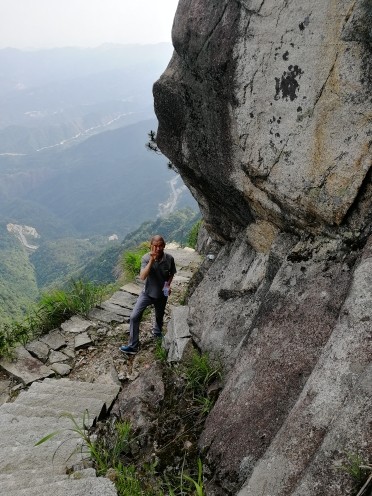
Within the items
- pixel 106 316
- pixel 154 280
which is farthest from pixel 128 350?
pixel 106 316

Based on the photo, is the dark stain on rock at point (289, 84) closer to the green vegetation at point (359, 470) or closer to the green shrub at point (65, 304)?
the green vegetation at point (359, 470)

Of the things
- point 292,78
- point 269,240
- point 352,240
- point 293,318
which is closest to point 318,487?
point 293,318

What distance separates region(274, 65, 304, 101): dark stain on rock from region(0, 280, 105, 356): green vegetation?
6.91 metres

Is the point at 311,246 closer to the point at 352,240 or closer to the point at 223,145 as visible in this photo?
the point at 352,240

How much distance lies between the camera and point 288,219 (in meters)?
5.42

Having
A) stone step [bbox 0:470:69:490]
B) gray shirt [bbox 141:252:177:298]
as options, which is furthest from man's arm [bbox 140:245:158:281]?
stone step [bbox 0:470:69:490]

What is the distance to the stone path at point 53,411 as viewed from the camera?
4.14m

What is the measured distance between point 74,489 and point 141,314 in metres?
4.31

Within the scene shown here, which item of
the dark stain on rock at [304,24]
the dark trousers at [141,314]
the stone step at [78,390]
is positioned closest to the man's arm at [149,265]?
the dark trousers at [141,314]

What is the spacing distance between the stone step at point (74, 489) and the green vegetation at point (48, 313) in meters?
4.97

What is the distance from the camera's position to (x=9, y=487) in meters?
4.14

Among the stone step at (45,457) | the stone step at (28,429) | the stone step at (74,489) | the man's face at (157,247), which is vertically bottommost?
the stone step at (28,429)

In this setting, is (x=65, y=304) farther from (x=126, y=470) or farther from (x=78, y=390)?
(x=126, y=470)

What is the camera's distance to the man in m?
7.45
